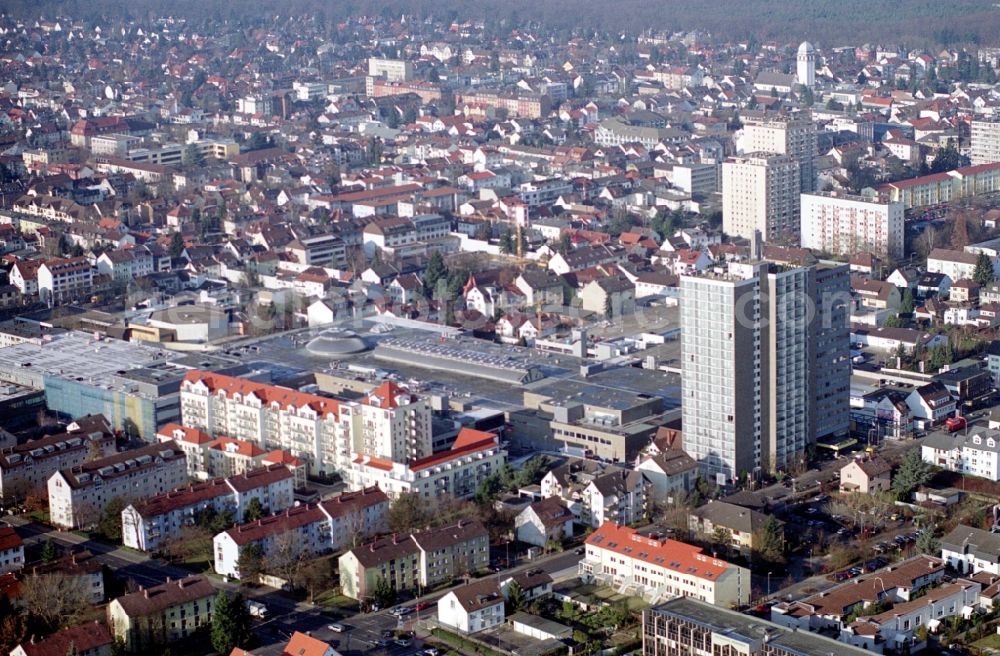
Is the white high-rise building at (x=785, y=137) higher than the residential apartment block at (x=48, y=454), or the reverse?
the white high-rise building at (x=785, y=137)

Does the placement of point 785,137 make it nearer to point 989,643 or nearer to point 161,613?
point 989,643

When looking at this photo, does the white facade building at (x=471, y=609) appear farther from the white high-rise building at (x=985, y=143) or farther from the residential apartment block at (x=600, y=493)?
the white high-rise building at (x=985, y=143)

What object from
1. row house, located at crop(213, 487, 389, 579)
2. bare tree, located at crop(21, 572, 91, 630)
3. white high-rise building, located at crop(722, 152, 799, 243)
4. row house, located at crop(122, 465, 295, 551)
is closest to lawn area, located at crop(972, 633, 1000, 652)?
row house, located at crop(213, 487, 389, 579)

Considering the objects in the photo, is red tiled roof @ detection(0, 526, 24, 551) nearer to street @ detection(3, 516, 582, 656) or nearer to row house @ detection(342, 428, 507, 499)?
street @ detection(3, 516, 582, 656)

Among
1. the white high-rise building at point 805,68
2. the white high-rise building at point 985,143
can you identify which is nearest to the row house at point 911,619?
the white high-rise building at point 985,143

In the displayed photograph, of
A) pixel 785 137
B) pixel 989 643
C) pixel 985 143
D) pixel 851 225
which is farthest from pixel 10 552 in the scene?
pixel 985 143

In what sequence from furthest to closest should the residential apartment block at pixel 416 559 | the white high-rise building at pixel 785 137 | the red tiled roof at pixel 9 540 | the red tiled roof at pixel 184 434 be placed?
1. the white high-rise building at pixel 785 137
2. the red tiled roof at pixel 184 434
3. the red tiled roof at pixel 9 540
4. the residential apartment block at pixel 416 559
